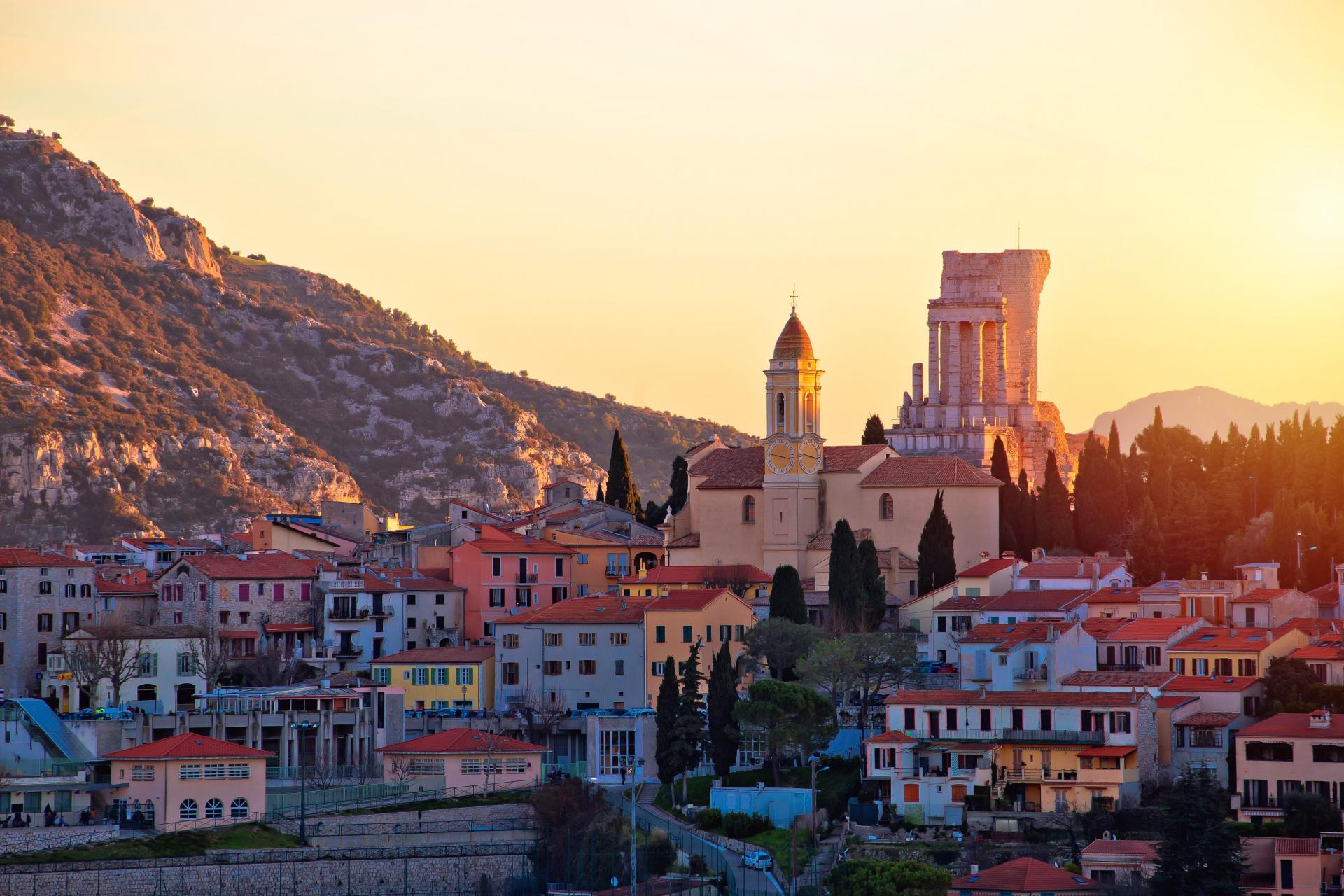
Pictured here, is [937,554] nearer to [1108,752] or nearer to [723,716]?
[723,716]

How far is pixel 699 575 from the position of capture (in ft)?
308

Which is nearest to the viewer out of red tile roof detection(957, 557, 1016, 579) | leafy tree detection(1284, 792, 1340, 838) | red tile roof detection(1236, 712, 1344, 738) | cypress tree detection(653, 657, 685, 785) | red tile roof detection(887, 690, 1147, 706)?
leafy tree detection(1284, 792, 1340, 838)

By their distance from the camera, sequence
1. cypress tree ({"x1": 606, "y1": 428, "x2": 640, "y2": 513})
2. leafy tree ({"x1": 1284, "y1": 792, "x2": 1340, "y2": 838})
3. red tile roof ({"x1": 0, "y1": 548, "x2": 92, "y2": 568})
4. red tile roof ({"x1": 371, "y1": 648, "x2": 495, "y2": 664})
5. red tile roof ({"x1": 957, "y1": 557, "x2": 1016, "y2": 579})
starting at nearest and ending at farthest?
leafy tree ({"x1": 1284, "y1": 792, "x2": 1340, "y2": 838}) < red tile roof ({"x1": 371, "y1": 648, "x2": 495, "y2": 664}) < red tile roof ({"x1": 957, "y1": 557, "x2": 1016, "y2": 579}) < red tile roof ({"x1": 0, "y1": 548, "x2": 92, "y2": 568}) < cypress tree ({"x1": 606, "y1": 428, "x2": 640, "y2": 513})

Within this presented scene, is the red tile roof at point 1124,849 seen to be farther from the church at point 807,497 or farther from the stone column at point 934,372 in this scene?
the stone column at point 934,372

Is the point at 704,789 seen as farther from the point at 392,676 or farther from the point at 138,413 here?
the point at 138,413

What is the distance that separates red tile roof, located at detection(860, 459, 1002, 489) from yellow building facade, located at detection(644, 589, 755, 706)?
14.6m

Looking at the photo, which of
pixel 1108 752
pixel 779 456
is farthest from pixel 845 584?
pixel 1108 752

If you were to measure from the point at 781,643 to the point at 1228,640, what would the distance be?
15.0 m

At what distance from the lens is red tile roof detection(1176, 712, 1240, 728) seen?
68812mm

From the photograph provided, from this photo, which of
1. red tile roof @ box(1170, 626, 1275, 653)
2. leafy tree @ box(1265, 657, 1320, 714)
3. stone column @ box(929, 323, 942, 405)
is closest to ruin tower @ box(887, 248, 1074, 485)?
stone column @ box(929, 323, 942, 405)

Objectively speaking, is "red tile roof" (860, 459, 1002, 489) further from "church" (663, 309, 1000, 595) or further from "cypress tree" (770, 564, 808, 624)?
"cypress tree" (770, 564, 808, 624)

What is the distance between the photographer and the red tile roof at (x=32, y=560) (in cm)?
8931

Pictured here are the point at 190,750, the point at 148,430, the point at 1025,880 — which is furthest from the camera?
the point at 148,430

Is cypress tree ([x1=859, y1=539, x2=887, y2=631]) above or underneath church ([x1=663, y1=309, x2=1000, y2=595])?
underneath
